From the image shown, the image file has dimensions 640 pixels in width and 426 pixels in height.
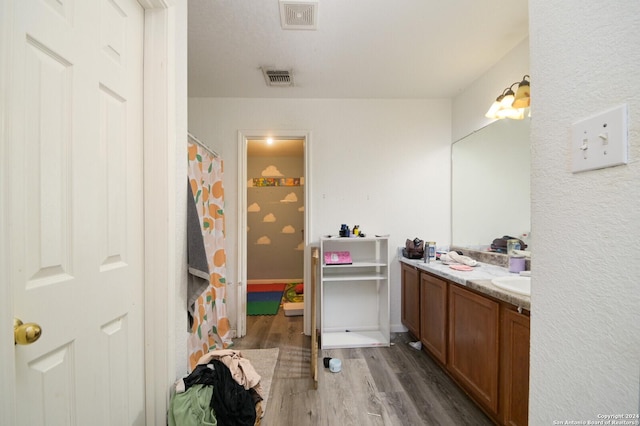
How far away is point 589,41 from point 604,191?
304mm

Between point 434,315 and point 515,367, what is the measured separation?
78cm

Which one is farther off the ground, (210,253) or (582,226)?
(582,226)

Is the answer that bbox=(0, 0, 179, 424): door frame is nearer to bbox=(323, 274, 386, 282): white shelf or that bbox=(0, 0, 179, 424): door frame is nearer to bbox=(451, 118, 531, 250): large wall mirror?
bbox=(323, 274, 386, 282): white shelf

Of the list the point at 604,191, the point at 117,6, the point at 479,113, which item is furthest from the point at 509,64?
the point at 117,6

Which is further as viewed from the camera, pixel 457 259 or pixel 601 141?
pixel 457 259

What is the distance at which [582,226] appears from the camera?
498 mm

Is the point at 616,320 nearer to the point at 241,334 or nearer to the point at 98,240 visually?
the point at 98,240

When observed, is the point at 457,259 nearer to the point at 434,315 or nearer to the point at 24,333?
the point at 434,315

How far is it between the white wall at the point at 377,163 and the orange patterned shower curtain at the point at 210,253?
0.81 metres

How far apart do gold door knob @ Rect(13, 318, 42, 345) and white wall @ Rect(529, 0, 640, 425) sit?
1223mm

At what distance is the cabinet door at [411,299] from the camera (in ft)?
7.58

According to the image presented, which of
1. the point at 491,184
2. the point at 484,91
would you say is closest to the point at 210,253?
the point at 491,184

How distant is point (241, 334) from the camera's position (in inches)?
101

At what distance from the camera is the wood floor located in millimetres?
1505
